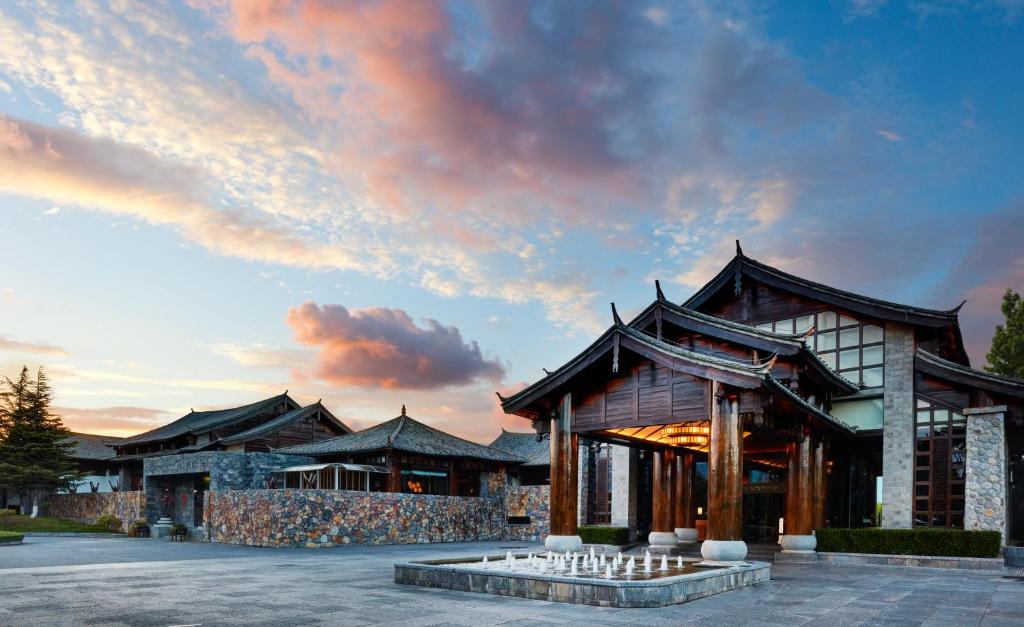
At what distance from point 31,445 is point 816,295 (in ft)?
172

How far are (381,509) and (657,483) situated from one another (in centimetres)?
1232

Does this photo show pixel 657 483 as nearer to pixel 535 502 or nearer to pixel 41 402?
pixel 535 502

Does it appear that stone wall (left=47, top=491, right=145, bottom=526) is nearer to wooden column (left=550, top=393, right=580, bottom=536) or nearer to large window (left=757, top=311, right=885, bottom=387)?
wooden column (left=550, top=393, right=580, bottom=536)

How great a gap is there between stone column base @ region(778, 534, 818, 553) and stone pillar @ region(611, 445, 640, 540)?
30.3ft

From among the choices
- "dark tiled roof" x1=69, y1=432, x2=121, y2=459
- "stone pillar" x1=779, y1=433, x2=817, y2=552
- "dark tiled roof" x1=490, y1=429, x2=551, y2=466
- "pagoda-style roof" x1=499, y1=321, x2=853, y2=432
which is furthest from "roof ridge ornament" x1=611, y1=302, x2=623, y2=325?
"dark tiled roof" x1=69, y1=432, x2=121, y2=459

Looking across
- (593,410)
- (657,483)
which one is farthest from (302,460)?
(593,410)

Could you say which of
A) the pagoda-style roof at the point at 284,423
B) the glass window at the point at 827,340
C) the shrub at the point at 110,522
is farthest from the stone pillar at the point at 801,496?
the shrub at the point at 110,522

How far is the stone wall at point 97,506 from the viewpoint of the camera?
45.5 metres

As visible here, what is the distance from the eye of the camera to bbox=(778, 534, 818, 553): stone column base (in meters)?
23.8

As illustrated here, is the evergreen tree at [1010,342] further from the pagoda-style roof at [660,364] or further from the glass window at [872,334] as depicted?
the pagoda-style roof at [660,364]

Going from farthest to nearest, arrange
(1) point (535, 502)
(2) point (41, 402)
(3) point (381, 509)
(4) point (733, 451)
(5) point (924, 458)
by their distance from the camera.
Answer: (2) point (41, 402) < (1) point (535, 502) < (3) point (381, 509) < (5) point (924, 458) < (4) point (733, 451)

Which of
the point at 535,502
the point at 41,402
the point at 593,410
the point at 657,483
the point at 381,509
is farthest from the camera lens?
the point at 41,402

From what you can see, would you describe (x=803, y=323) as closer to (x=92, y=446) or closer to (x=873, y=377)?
(x=873, y=377)

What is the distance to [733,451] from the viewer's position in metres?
18.7
